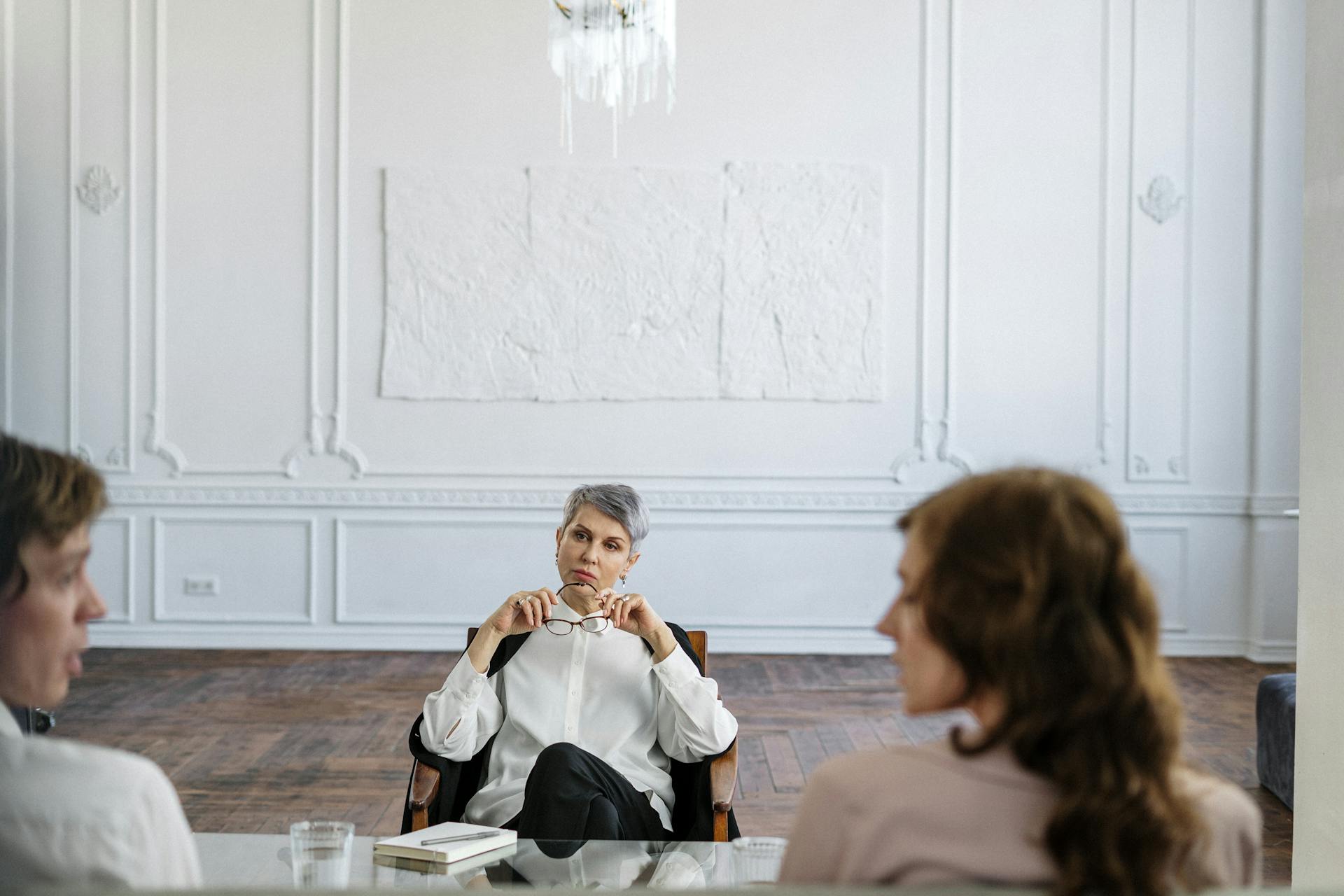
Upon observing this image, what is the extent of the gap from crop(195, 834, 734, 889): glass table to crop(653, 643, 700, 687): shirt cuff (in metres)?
0.35

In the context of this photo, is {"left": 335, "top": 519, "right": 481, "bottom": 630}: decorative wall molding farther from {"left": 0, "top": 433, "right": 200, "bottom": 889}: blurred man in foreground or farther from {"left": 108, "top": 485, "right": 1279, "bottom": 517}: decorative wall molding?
{"left": 0, "top": 433, "right": 200, "bottom": 889}: blurred man in foreground

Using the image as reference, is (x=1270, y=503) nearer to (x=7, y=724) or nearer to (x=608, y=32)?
(x=608, y=32)

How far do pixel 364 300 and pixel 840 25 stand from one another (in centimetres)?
317

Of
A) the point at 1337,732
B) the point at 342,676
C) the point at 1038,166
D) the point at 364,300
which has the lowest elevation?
the point at 342,676

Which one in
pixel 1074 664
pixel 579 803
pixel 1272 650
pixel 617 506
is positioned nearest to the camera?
pixel 1074 664

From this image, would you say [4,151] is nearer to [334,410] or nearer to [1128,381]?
[334,410]

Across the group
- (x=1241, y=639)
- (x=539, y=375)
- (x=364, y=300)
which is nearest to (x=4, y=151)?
(x=364, y=300)

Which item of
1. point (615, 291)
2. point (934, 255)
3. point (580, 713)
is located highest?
point (934, 255)

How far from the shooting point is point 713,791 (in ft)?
7.44

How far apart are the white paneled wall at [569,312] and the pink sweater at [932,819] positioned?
18.5ft

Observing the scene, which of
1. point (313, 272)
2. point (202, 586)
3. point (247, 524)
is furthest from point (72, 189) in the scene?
point (202, 586)

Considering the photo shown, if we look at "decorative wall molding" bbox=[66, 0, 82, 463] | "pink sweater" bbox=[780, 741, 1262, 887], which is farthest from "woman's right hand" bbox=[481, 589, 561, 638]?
"decorative wall molding" bbox=[66, 0, 82, 463]

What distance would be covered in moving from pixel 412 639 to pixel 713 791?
461 cm

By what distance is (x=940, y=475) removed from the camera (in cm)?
661
